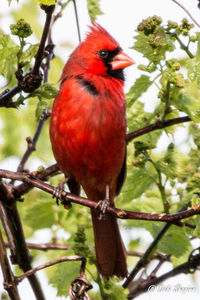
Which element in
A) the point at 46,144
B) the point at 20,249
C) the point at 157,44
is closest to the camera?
the point at 157,44

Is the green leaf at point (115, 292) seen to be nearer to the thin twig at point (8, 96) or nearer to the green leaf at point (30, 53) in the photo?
the thin twig at point (8, 96)

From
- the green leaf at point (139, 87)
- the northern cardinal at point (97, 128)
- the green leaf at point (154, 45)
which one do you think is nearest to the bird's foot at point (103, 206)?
the northern cardinal at point (97, 128)

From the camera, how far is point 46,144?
483 centimetres

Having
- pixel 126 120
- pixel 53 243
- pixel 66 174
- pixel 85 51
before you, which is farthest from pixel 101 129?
pixel 53 243

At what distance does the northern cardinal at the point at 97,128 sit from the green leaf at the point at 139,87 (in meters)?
0.37

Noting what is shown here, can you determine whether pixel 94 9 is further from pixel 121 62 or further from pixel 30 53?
pixel 30 53

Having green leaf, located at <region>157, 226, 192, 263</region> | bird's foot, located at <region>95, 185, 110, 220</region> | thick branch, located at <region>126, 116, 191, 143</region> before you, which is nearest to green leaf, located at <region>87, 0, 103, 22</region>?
thick branch, located at <region>126, 116, 191, 143</region>

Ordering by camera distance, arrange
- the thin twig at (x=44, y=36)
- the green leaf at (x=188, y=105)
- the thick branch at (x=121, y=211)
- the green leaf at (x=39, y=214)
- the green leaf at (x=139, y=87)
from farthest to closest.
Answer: the green leaf at (x=39, y=214)
the green leaf at (x=139, y=87)
the green leaf at (x=188, y=105)
the thin twig at (x=44, y=36)
the thick branch at (x=121, y=211)

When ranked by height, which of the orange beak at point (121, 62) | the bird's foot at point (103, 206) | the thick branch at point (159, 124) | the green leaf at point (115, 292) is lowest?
the green leaf at point (115, 292)

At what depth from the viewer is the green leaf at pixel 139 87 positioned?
307 cm

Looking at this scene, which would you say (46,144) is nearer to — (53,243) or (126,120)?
(53,243)

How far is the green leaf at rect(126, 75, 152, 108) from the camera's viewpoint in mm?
3072

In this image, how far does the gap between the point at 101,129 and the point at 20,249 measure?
806mm

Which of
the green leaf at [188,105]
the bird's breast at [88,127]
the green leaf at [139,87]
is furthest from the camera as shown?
the bird's breast at [88,127]
